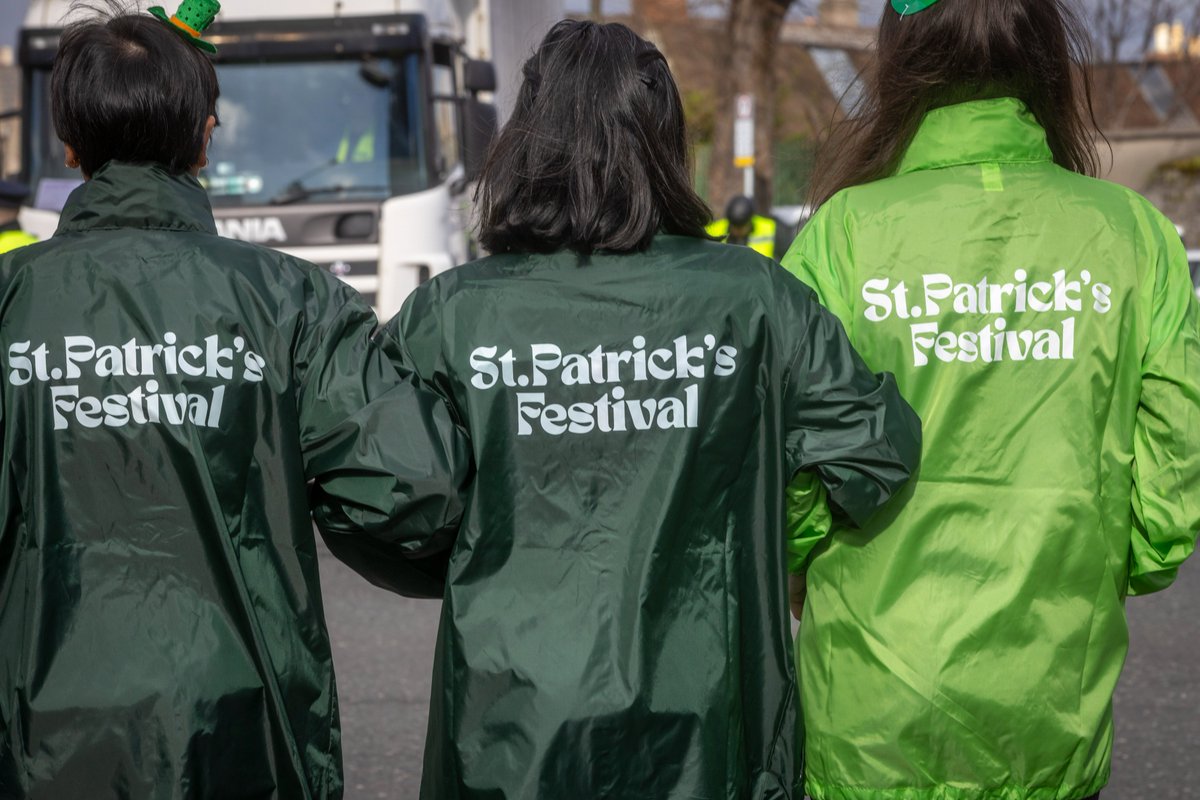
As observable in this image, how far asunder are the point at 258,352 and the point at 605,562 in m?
0.63

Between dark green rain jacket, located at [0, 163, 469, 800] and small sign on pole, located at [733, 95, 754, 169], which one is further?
small sign on pole, located at [733, 95, 754, 169]

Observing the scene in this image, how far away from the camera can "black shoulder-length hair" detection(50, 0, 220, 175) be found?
7.71 feet

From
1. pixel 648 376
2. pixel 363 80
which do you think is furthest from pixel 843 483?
pixel 363 80

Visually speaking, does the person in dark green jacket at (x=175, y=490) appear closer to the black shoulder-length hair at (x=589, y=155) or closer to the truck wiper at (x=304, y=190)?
the black shoulder-length hair at (x=589, y=155)

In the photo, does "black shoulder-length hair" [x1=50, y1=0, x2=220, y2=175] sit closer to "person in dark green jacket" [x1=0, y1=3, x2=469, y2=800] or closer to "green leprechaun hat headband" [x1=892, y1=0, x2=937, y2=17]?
"person in dark green jacket" [x1=0, y1=3, x2=469, y2=800]

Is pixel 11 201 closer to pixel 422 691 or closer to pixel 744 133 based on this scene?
pixel 422 691

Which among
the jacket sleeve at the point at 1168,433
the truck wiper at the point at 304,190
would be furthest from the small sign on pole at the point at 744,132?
the jacket sleeve at the point at 1168,433

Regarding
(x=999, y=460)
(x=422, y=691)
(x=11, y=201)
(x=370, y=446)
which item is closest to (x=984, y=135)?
(x=999, y=460)

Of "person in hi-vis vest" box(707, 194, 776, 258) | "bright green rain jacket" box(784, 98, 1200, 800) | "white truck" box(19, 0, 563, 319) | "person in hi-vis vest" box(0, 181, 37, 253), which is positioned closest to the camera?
"bright green rain jacket" box(784, 98, 1200, 800)

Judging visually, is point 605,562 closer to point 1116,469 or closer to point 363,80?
point 1116,469

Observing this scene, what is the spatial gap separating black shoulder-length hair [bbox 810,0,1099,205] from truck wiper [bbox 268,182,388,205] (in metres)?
6.48

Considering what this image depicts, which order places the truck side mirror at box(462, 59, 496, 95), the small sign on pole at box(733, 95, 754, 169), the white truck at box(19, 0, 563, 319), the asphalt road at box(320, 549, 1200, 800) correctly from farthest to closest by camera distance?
the small sign on pole at box(733, 95, 754, 169)
the truck side mirror at box(462, 59, 496, 95)
the white truck at box(19, 0, 563, 319)
the asphalt road at box(320, 549, 1200, 800)

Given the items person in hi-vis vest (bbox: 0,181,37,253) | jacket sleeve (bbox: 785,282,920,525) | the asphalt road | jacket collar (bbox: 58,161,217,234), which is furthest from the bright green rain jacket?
person in hi-vis vest (bbox: 0,181,37,253)

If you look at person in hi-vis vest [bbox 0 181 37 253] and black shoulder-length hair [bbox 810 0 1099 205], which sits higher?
black shoulder-length hair [bbox 810 0 1099 205]
